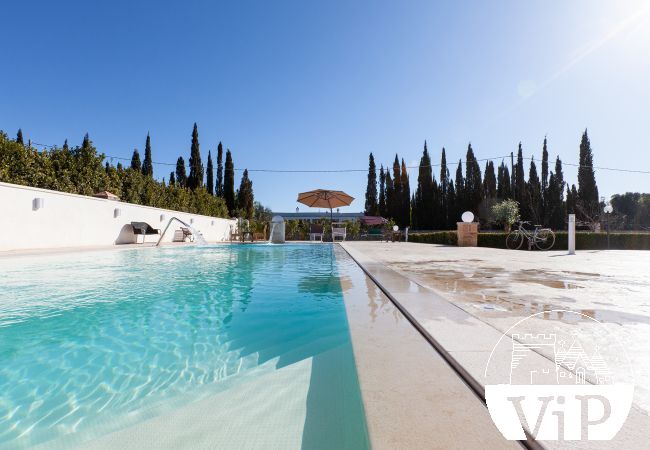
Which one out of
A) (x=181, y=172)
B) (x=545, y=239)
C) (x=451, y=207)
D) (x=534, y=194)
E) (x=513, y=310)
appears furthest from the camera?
(x=451, y=207)

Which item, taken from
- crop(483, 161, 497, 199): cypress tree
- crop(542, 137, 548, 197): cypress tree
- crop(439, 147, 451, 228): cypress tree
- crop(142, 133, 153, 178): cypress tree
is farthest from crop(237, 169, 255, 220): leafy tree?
crop(542, 137, 548, 197): cypress tree

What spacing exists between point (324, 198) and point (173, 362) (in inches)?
559

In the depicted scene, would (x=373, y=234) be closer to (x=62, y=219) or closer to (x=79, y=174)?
(x=79, y=174)

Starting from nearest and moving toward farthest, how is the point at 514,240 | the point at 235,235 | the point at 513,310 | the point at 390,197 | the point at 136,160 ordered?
the point at 513,310 → the point at 514,240 → the point at 235,235 → the point at 136,160 → the point at 390,197

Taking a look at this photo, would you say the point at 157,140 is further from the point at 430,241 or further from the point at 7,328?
the point at 7,328

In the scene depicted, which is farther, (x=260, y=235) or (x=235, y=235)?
(x=235, y=235)

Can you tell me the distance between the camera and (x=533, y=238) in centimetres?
1152

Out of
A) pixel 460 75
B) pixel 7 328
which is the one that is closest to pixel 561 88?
pixel 460 75

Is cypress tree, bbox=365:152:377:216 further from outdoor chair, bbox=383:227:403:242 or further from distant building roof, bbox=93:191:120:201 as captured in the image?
distant building roof, bbox=93:191:120:201

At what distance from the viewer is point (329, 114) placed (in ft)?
70.4

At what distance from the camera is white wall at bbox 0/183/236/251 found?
404 inches

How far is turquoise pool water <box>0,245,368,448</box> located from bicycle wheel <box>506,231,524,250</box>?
33.4 feet

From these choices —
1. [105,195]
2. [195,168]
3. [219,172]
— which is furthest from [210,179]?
[105,195]

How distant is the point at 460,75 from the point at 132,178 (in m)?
17.2
